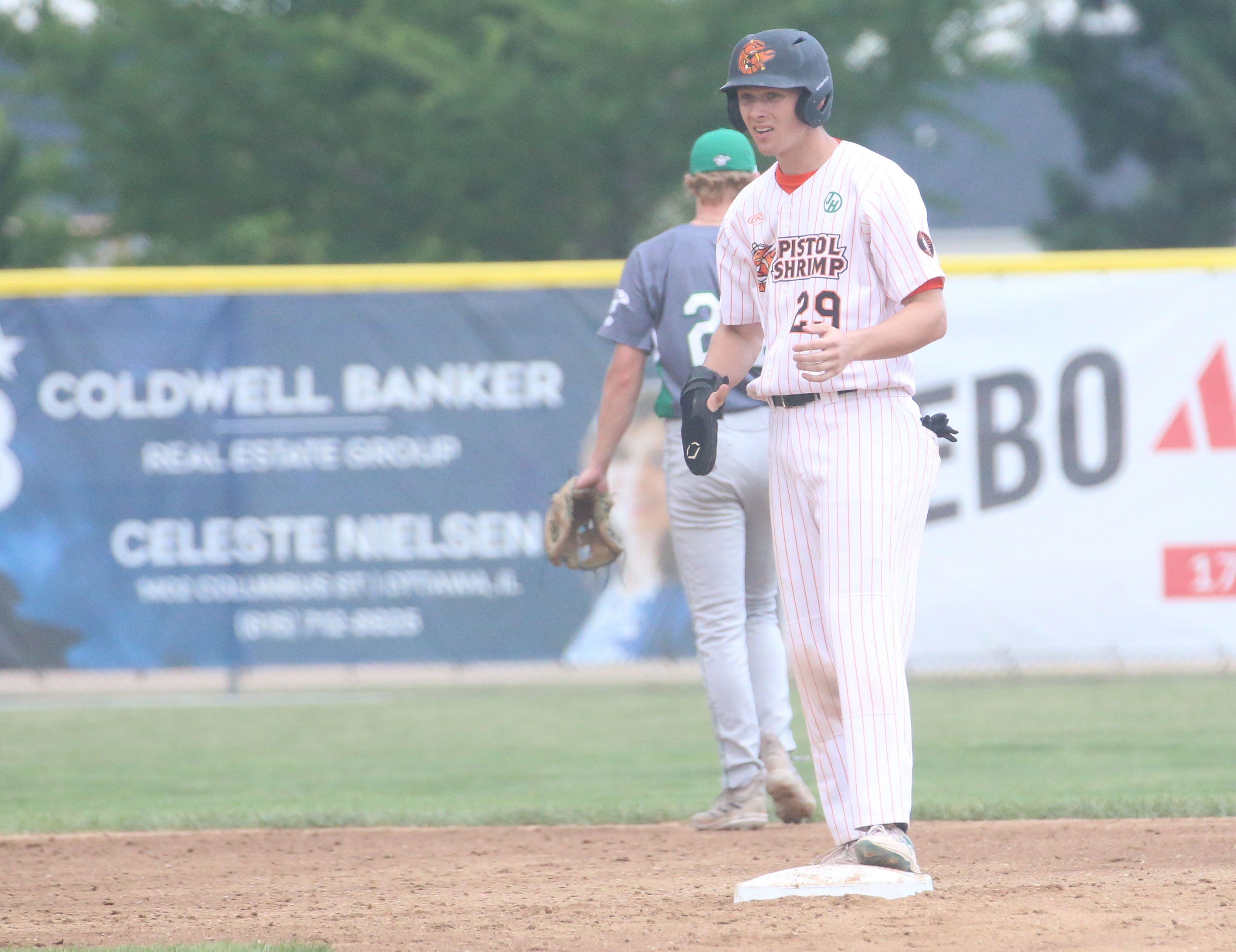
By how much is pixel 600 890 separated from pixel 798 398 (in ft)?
4.34

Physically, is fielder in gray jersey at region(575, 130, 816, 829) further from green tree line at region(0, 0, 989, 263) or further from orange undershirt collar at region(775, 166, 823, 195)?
green tree line at region(0, 0, 989, 263)

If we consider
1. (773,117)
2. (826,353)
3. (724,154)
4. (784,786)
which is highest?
(724,154)

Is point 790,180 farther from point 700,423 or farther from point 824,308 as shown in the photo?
point 700,423

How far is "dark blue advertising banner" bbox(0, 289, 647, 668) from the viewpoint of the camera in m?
9.49

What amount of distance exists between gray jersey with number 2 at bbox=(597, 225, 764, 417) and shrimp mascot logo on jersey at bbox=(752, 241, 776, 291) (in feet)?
4.31

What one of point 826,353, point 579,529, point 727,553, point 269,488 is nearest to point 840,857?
point 826,353

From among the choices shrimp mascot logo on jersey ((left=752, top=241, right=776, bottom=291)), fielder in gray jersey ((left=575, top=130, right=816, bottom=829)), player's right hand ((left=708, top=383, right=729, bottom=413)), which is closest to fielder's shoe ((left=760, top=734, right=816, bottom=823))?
fielder in gray jersey ((left=575, top=130, right=816, bottom=829))

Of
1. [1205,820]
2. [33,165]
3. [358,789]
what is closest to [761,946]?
[1205,820]

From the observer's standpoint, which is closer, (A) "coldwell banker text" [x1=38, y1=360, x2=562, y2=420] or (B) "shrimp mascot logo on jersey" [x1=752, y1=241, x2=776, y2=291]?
(B) "shrimp mascot logo on jersey" [x1=752, y1=241, x2=776, y2=291]

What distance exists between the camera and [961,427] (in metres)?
9.52

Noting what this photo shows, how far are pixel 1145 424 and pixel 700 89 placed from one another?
9305 mm

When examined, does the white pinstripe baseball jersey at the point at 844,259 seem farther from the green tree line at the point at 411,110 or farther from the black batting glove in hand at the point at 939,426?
the green tree line at the point at 411,110

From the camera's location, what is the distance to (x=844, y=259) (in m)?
3.81

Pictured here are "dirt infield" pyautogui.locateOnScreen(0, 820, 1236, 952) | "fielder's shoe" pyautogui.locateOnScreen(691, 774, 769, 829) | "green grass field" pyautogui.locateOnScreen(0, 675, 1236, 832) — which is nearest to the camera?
"dirt infield" pyautogui.locateOnScreen(0, 820, 1236, 952)
